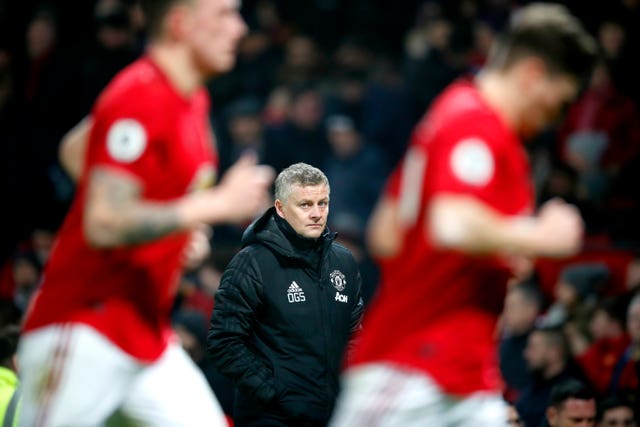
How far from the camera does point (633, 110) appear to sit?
36.1 ft

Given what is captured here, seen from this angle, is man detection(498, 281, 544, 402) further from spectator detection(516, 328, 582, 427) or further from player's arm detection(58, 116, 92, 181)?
player's arm detection(58, 116, 92, 181)

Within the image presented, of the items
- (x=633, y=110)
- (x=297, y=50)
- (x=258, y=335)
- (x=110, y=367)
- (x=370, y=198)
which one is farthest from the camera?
(x=297, y=50)

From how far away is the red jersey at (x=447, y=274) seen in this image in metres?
4.16

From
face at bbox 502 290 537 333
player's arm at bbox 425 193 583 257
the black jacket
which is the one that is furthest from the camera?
face at bbox 502 290 537 333

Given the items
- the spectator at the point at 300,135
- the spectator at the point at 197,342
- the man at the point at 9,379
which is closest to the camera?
the man at the point at 9,379

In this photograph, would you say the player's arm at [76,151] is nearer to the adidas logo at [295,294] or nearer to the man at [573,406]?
the adidas logo at [295,294]

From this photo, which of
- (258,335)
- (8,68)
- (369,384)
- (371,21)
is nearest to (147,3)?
(369,384)

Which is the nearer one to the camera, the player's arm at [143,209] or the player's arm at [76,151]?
the player's arm at [143,209]

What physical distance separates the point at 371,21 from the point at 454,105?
9.43 m

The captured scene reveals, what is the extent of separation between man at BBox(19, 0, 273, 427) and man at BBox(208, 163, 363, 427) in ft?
4.96

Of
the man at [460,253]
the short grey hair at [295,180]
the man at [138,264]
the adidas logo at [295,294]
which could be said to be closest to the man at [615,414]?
the adidas logo at [295,294]

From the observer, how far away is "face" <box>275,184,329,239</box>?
6.34 m

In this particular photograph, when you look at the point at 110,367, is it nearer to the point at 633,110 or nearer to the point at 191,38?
the point at 191,38

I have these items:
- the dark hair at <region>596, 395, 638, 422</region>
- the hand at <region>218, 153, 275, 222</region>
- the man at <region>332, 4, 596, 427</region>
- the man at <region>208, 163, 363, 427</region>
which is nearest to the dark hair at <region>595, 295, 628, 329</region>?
the dark hair at <region>596, 395, 638, 422</region>
